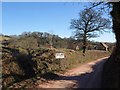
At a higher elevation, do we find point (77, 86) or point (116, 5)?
point (116, 5)

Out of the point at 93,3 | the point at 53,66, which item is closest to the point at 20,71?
the point at 53,66

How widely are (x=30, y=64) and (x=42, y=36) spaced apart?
6015cm

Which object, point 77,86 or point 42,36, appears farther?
point 42,36

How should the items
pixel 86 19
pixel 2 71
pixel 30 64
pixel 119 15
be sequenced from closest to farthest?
1. pixel 119 15
2. pixel 2 71
3. pixel 30 64
4. pixel 86 19

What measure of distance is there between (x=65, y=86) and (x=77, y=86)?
88cm

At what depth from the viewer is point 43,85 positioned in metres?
17.8

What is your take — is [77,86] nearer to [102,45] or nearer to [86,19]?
[86,19]

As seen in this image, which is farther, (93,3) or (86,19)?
(86,19)

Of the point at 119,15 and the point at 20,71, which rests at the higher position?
the point at 119,15

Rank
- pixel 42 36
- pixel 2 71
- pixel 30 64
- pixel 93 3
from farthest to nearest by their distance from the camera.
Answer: pixel 42 36
pixel 30 64
pixel 2 71
pixel 93 3

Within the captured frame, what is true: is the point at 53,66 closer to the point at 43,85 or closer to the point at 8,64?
the point at 8,64

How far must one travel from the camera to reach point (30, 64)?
28125mm

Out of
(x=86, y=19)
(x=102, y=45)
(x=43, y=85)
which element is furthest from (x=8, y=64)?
(x=102, y=45)

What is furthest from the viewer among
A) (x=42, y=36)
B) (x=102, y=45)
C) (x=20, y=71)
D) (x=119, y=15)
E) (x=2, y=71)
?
(x=102, y=45)
